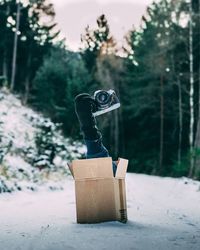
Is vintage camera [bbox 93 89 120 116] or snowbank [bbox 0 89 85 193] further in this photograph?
snowbank [bbox 0 89 85 193]

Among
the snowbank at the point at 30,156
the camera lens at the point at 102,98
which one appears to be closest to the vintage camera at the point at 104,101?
the camera lens at the point at 102,98

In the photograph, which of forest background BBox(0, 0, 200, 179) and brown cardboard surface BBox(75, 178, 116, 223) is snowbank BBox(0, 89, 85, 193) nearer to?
brown cardboard surface BBox(75, 178, 116, 223)

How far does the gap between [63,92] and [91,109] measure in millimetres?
24661

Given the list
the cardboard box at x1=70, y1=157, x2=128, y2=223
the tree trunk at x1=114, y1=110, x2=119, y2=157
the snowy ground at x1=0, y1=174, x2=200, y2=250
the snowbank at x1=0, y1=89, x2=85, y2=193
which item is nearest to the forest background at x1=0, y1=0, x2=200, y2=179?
the tree trunk at x1=114, y1=110, x2=119, y2=157

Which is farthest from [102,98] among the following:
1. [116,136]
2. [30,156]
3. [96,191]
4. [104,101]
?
[116,136]

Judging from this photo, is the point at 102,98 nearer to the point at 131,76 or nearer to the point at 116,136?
the point at 116,136

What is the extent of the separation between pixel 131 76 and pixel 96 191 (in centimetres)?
2866

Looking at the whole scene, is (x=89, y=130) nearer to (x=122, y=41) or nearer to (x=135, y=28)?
(x=122, y=41)

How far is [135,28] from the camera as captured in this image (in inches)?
1537

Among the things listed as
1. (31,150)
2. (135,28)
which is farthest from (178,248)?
Result: (135,28)

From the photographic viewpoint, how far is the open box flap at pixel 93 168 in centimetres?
364

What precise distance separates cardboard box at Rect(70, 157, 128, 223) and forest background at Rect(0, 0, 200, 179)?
42.8 feet

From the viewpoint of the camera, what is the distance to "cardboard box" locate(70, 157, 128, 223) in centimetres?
365

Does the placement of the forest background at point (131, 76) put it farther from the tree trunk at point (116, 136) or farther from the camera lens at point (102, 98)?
the camera lens at point (102, 98)
